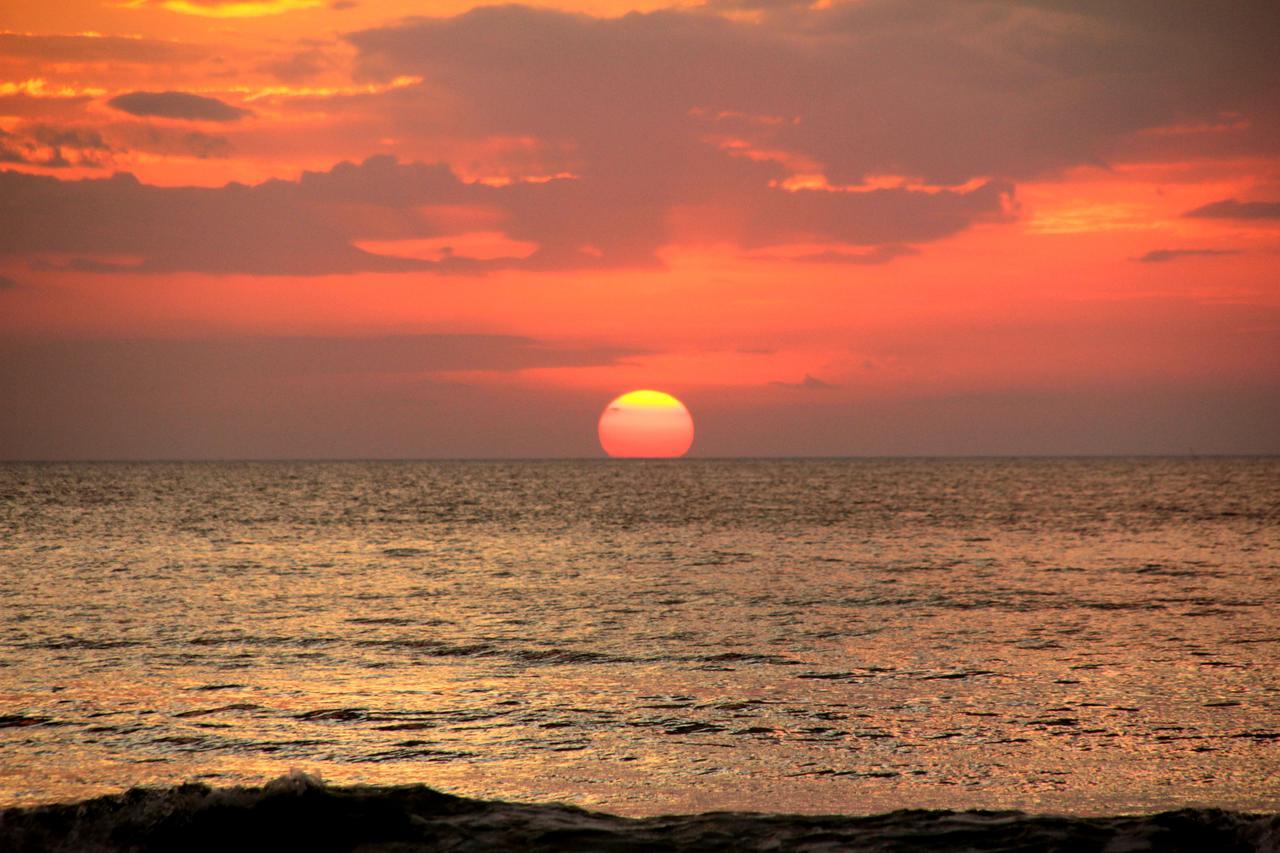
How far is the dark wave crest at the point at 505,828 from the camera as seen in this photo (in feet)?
39.3

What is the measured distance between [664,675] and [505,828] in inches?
412

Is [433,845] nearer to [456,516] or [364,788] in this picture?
[364,788]

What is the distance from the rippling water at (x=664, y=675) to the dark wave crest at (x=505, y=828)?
1.23 metres

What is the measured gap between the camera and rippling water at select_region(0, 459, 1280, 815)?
15.3 meters

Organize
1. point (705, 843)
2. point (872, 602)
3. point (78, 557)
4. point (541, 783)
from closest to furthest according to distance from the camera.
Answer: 1. point (705, 843)
2. point (541, 783)
3. point (872, 602)
4. point (78, 557)

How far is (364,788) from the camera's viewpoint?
13789 mm

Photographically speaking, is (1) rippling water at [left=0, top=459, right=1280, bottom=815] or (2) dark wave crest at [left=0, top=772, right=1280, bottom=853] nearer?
(2) dark wave crest at [left=0, top=772, right=1280, bottom=853]

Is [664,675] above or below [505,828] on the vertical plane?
below

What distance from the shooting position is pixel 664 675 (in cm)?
2283

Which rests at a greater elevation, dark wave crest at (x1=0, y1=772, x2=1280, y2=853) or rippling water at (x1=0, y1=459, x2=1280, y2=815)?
dark wave crest at (x1=0, y1=772, x2=1280, y2=853)

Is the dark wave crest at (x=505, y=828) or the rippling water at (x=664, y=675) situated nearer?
the dark wave crest at (x=505, y=828)

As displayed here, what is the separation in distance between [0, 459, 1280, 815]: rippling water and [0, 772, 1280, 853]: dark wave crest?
4.04ft

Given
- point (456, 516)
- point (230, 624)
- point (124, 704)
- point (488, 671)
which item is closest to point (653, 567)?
point (230, 624)

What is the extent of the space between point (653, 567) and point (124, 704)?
1187 inches
